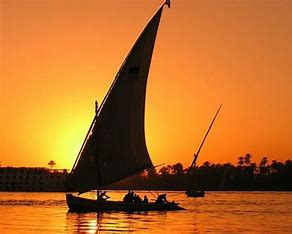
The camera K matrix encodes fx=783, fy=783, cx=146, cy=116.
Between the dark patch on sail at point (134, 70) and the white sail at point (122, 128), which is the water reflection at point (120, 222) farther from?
the dark patch on sail at point (134, 70)

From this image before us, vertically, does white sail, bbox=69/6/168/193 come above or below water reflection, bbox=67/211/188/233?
above

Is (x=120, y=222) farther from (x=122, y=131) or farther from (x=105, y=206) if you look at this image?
(x=122, y=131)

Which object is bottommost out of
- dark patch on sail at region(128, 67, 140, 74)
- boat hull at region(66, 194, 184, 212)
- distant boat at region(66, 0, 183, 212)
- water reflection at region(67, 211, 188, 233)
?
water reflection at region(67, 211, 188, 233)

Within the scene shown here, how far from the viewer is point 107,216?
2432 inches

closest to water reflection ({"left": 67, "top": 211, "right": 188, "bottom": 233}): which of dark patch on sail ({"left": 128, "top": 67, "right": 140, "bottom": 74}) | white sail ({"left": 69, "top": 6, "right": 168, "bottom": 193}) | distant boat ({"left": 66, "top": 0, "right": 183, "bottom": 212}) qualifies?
distant boat ({"left": 66, "top": 0, "right": 183, "bottom": 212})

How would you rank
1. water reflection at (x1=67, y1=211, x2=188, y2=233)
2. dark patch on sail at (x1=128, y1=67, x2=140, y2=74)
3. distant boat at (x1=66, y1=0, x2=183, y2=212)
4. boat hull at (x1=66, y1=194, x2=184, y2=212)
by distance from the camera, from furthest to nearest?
dark patch on sail at (x1=128, y1=67, x2=140, y2=74) → distant boat at (x1=66, y1=0, x2=183, y2=212) → boat hull at (x1=66, y1=194, x2=184, y2=212) → water reflection at (x1=67, y1=211, x2=188, y2=233)

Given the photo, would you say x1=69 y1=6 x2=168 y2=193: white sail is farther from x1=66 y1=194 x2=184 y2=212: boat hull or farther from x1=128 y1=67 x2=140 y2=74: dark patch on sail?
x1=66 y1=194 x2=184 y2=212: boat hull

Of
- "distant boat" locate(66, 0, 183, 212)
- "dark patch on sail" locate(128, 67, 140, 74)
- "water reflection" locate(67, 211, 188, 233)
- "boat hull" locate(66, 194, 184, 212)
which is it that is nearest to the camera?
"water reflection" locate(67, 211, 188, 233)

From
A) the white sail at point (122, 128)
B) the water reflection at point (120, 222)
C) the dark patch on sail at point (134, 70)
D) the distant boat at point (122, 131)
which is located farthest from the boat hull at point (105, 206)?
the dark patch on sail at point (134, 70)

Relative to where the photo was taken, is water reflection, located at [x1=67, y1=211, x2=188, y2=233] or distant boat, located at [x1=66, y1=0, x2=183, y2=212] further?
distant boat, located at [x1=66, y1=0, x2=183, y2=212]

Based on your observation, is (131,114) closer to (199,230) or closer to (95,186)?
(95,186)

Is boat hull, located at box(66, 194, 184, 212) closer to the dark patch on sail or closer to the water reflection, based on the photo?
the water reflection

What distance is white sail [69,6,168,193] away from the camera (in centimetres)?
6481

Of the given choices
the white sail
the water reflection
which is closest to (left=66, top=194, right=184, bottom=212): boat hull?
the water reflection
